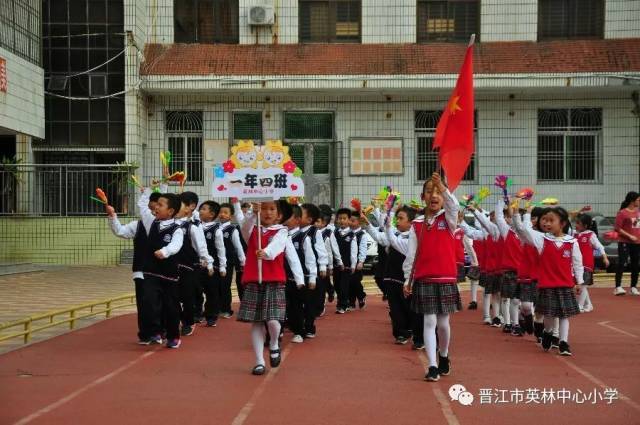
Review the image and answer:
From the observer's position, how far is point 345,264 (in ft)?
47.7

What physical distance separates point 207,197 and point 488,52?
862 cm

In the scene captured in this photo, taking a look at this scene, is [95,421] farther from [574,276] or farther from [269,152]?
[574,276]

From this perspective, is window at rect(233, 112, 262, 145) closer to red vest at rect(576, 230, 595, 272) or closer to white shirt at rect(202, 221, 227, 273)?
white shirt at rect(202, 221, 227, 273)

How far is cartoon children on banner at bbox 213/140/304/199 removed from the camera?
891cm

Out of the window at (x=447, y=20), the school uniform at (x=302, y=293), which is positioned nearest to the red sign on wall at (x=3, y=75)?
the school uniform at (x=302, y=293)

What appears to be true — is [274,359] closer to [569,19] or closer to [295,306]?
[295,306]

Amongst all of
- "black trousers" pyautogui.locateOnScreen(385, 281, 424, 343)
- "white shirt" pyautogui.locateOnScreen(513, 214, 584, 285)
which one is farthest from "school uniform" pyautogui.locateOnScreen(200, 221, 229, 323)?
"white shirt" pyautogui.locateOnScreen(513, 214, 584, 285)

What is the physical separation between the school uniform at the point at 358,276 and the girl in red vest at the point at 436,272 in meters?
6.05

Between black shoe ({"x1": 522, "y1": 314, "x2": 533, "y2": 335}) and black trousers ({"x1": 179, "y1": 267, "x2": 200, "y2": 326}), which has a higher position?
black trousers ({"x1": 179, "y1": 267, "x2": 200, "y2": 326})

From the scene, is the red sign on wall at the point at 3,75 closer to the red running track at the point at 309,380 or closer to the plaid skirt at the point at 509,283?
the red running track at the point at 309,380

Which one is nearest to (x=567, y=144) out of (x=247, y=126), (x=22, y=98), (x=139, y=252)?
(x=247, y=126)

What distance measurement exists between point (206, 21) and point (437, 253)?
18.2 m

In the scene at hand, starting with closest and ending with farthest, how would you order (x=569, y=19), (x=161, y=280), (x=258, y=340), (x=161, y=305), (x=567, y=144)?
(x=258, y=340), (x=161, y=280), (x=161, y=305), (x=567, y=144), (x=569, y=19)

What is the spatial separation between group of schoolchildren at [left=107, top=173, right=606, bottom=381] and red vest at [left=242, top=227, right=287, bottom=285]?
1 centimetres
